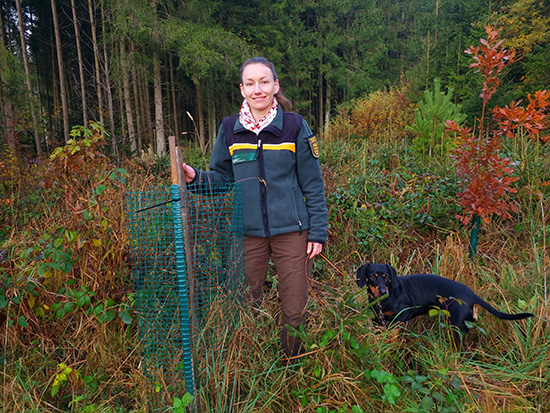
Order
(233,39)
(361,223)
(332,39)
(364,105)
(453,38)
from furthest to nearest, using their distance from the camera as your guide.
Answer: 1. (332,39)
2. (453,38)
3. (364,105)
4. (233,39)
5. (361,223)

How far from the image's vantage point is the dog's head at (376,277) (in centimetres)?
235

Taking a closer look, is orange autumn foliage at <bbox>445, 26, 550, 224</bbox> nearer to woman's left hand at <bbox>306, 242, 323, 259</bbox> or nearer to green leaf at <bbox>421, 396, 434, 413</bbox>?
woman's left hand at <bbox>306, 242, 323, 259</bbox>

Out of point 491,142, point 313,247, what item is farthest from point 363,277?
point 491,142

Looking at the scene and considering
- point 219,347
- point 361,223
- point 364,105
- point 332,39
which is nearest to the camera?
point 219,347

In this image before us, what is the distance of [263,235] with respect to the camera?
2.13 metres

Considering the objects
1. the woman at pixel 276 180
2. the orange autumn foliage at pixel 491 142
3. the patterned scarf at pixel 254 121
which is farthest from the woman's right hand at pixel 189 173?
the orange autumn foliage at pixel 491 142

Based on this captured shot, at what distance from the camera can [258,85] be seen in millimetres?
2041

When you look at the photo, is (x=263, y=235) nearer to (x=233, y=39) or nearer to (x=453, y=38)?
(x=233, y=39)

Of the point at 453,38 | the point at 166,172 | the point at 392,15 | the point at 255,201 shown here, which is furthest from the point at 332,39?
the point at 255,201

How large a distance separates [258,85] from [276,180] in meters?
0.58

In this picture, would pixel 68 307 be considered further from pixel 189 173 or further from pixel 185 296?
pixel 189 173

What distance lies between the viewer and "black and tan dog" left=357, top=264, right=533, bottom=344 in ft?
7.73

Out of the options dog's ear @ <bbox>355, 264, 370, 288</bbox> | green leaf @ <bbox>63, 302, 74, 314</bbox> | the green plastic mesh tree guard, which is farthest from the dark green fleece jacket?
green leaf @ <bbox>63, 302, 74, 314</bbox>

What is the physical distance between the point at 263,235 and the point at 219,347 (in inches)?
28.1
